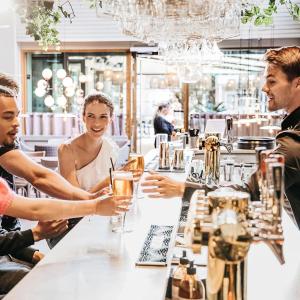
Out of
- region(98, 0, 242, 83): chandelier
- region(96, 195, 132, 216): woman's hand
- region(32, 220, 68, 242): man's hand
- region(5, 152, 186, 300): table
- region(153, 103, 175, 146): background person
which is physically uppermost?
region(98, 0, 242, 83): chandelier

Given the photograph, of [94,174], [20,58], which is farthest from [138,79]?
[94,174]

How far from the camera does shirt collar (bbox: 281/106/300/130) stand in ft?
6.82

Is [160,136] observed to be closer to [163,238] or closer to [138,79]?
[163,238]

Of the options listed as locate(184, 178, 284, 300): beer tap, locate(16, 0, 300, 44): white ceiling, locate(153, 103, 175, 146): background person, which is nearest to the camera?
locate(184, 178, 284, 300): beer tap

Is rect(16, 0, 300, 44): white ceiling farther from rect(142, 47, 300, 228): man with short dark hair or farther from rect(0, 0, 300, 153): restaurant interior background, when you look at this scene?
rect(142, 47, 300, 228): man with short dark hair

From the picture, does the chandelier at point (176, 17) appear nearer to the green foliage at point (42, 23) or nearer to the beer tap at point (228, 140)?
the beer tap at point (228, 140)

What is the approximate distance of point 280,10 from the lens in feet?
34.3

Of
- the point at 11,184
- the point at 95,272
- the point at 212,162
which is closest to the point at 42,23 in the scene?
the point at 11,184

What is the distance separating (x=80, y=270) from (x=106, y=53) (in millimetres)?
10150

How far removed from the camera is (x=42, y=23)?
492cm

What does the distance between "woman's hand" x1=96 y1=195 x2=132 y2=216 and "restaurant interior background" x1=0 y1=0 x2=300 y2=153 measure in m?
8.71

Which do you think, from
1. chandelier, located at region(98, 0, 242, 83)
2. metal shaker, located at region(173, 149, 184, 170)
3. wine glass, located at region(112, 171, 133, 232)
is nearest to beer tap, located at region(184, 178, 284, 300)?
wine glass, located at region(112, 171, 133, 232)

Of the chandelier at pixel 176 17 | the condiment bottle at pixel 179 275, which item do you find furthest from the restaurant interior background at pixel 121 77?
the condiment bottle at pixel 179 275

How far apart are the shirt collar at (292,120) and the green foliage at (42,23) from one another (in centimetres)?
334
